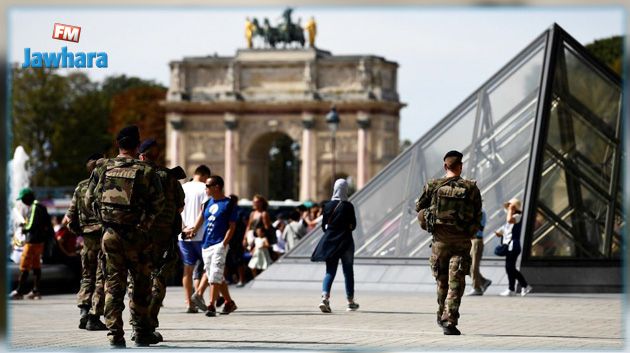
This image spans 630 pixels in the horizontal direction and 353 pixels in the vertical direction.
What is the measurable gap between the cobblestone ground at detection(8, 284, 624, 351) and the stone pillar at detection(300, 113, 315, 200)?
7375 centimetres

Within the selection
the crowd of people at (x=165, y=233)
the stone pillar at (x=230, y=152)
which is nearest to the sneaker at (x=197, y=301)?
the crowd of people at (x=165, y=233)

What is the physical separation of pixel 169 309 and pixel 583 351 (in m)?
7.06

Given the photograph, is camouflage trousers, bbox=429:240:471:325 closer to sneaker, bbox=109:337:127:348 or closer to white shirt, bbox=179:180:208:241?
sneaker, bbox=109:337:127:348

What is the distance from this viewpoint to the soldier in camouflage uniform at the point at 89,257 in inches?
488

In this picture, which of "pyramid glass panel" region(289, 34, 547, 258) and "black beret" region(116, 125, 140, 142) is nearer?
"black beret" region(116, 125, 140, 142)

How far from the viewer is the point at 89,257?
42.5ft

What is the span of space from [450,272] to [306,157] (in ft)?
267

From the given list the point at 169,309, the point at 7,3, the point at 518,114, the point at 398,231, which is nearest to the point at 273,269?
the point at 398,231

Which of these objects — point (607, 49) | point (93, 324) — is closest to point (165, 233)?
point (93, 324)

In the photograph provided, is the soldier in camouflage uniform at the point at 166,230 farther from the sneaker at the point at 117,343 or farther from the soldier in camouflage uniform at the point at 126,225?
the sneaker at the point at 117,343

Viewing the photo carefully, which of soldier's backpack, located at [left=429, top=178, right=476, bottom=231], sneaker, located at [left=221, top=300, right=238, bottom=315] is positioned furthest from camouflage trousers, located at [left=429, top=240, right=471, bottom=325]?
sneaker, located at [left=221, top=300, right=238, bottom=315]

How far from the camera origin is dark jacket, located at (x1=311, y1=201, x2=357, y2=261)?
624 inches

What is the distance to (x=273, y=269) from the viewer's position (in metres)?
21.9

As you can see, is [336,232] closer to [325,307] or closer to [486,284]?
[325,307]
